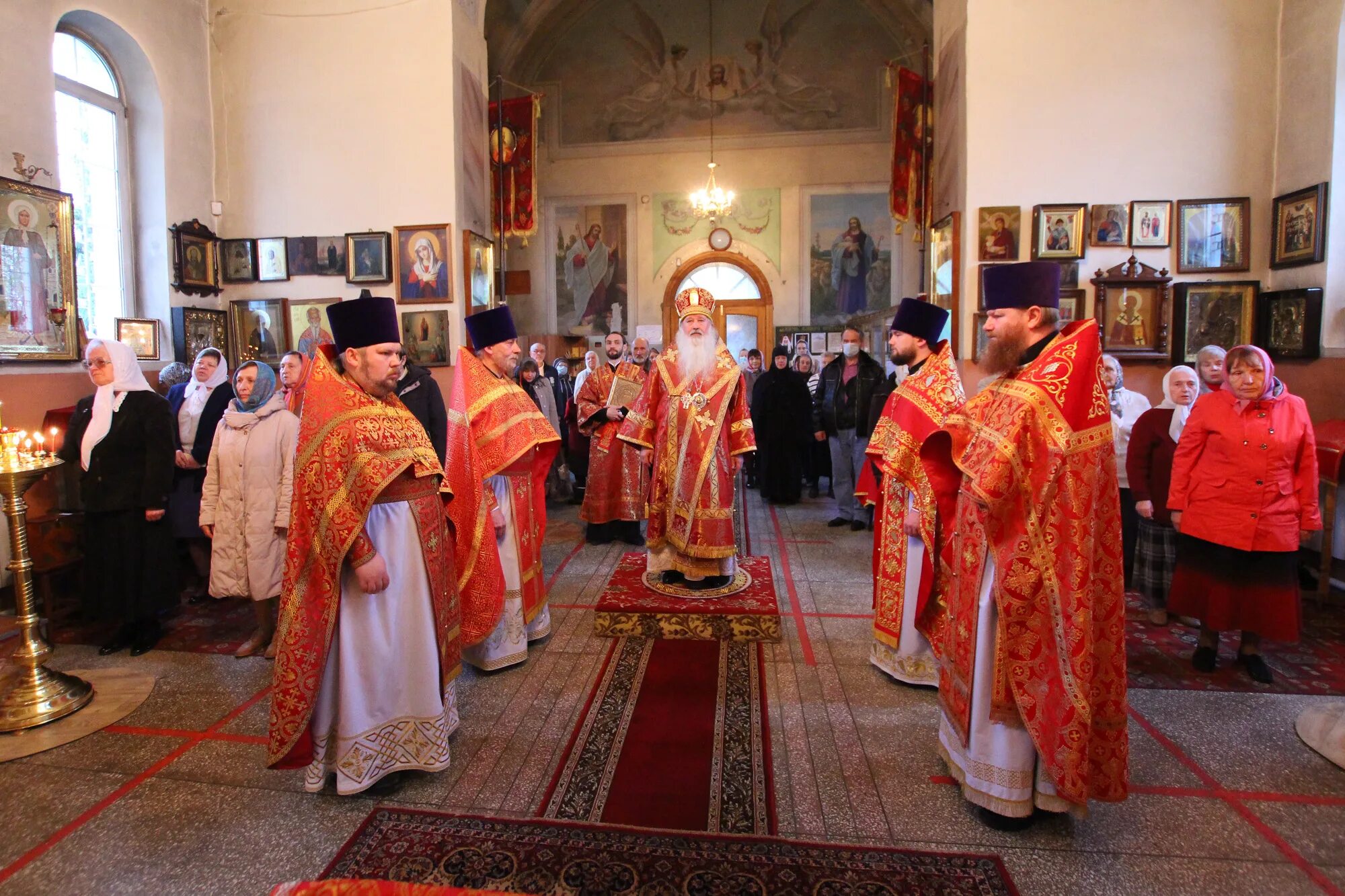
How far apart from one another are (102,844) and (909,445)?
12.3ft

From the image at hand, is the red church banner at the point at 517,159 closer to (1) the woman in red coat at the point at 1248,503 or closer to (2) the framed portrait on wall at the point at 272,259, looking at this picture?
(2) the framed portrait on wall at the point at 272,259

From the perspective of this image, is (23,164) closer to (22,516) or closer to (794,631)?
(22,516)

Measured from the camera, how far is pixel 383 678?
271cm

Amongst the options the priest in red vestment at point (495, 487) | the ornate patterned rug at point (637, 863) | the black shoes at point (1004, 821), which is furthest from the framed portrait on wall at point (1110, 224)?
the ornate patterned rug at point (637, 863)

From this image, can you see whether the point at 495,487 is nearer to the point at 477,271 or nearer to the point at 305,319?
the point at 477,271

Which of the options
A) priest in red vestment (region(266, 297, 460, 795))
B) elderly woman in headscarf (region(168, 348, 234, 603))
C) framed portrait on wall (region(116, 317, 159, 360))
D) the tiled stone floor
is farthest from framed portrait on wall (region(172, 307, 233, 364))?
priest in red vestment (region(266, 297, 460, 795))

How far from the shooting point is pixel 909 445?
3553 millimetres

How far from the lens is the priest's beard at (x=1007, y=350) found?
2482 mm

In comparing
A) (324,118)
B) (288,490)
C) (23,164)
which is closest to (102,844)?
(288,490)

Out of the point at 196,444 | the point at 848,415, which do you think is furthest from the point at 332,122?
the point at 848,415

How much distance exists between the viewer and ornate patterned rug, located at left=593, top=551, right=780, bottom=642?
169 inches

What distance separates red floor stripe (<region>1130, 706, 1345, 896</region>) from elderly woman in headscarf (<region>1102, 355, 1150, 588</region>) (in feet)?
6.57

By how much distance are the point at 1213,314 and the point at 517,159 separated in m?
8.66

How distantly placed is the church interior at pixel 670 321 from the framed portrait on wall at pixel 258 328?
1.7 inches
